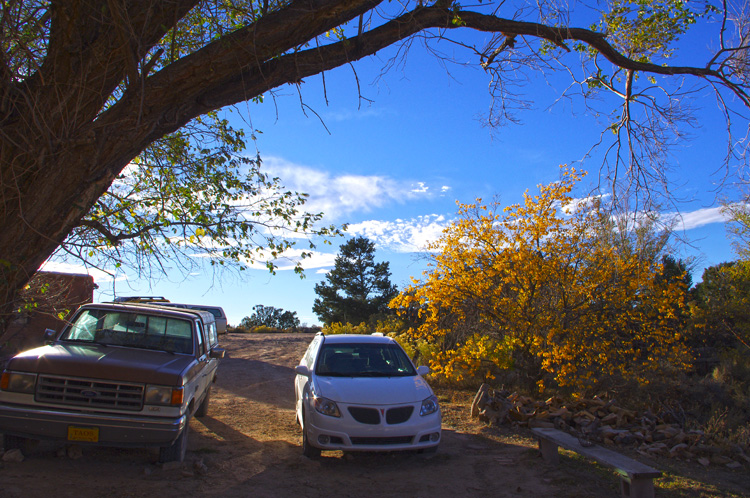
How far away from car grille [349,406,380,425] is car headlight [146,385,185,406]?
6.49ft

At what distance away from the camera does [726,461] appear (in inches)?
269

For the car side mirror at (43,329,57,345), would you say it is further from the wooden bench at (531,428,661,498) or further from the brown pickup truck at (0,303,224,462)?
the wooden bench at (531,428,661,498)

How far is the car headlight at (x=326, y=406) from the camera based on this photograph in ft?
19.7

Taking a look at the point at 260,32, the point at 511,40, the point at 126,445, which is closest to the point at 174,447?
the point at 126,445

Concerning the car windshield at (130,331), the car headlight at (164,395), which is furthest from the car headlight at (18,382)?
the car headlight at (164,395)

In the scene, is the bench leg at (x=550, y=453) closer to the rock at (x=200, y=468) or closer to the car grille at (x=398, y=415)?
the car grille at (x=398, y=415)

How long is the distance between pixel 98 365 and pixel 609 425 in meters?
7.37

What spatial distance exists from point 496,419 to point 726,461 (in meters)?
3.19

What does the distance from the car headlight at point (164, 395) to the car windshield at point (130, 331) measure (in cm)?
104

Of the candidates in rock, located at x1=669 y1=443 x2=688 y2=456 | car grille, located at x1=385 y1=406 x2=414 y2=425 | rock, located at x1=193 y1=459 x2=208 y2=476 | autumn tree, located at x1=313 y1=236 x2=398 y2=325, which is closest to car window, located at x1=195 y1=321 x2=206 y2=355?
rock, located at x1=193 y1=459 x2=208 y2=476

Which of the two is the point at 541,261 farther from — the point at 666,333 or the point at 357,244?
the point at 357,244

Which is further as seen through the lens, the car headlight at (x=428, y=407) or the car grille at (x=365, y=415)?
the car headlight at (x=428, y=407)

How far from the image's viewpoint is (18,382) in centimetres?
520

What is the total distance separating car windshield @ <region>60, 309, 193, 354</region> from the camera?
20.8 ft
